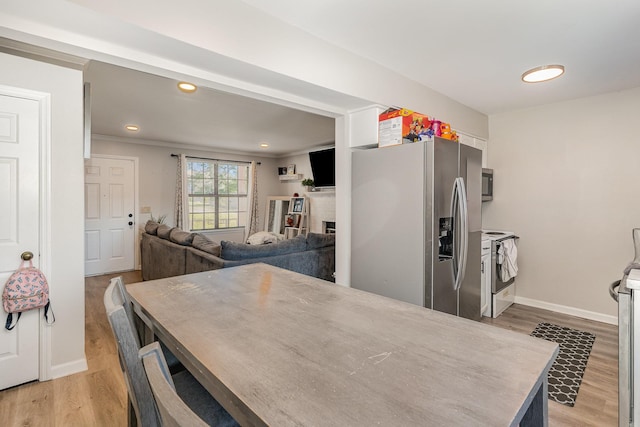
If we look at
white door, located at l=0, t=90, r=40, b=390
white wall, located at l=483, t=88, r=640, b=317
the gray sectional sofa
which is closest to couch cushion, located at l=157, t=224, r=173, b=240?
the gray sectional sofa

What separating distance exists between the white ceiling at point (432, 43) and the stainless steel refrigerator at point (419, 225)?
27.5 inches

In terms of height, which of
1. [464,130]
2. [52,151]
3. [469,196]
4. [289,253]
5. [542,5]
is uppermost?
[542,5]

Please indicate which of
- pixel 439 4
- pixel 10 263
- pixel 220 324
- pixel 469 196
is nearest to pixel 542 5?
pixel 439 4

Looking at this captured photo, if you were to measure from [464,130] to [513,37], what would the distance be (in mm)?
1612

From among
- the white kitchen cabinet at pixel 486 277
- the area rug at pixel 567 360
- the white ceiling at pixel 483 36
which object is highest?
the white ceiling at pixel 483 36

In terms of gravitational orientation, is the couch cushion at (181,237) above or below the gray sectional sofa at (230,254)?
above

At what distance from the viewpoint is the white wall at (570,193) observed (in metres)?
3.30

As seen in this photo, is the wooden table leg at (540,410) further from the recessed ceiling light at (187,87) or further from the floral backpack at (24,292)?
the recessed ceiling light at (187,87)

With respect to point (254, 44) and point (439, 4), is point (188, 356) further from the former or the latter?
point (439, 4)

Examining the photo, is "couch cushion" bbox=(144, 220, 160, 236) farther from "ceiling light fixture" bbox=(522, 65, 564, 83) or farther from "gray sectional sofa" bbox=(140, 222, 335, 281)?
"ceiling light fixture" bbox=(522, 65, 564, 83)

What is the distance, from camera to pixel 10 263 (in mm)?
1978

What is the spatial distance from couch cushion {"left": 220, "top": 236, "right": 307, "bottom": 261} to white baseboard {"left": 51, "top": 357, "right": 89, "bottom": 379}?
1.36 metres

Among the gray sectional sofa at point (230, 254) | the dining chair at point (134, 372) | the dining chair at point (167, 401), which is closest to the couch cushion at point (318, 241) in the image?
the gray sectional sofa at point (230, 254)

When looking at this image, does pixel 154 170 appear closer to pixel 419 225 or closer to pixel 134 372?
pixel 419 225
